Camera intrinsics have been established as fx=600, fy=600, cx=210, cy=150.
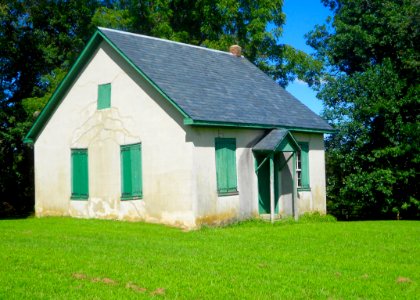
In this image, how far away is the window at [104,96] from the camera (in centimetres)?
2067

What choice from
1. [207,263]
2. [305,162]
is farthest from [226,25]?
[207,263]

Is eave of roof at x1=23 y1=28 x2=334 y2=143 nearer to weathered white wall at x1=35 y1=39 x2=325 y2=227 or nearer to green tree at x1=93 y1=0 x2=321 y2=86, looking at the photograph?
weathered white wall at x1=35 y1=39 x2=325 y2=227

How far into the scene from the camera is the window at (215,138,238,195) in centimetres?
1905

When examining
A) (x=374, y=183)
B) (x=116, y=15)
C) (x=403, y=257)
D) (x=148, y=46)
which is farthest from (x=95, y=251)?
(x=116, y=15)

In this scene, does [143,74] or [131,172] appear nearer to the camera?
[143,74]

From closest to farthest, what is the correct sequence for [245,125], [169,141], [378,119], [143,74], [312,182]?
[169,141] < [143,74] < [245,125] < [312,182] < [378,119]

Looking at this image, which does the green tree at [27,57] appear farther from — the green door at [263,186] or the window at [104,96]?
the green door at [263,186]

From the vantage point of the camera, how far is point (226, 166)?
19.3 m

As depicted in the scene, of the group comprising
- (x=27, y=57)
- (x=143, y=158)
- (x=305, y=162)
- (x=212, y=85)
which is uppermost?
(x=27, y=57)

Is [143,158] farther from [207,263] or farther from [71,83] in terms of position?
[207,263]

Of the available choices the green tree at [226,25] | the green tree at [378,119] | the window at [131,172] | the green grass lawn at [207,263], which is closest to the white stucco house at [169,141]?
the window at [131,172]

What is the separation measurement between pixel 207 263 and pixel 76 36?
27.0 meters

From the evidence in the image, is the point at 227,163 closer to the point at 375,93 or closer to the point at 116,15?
the point at 375,93

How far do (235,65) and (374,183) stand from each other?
8136 mm
